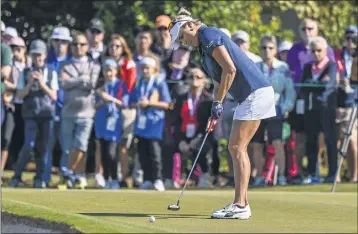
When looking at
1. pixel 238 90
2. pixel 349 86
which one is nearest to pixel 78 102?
pixel 349 86

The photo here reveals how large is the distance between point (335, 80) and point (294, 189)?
187cm

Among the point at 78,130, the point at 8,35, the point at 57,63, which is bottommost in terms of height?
the point at 78,130

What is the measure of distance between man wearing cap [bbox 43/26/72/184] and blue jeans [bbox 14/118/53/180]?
10 cm

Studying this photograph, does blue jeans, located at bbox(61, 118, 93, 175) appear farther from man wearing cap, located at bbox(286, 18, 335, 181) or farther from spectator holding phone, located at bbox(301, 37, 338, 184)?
spectator holding phone, located at bbox(301, 37, 338, 184)

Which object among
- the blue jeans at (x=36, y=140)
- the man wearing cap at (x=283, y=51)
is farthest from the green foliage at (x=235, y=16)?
the blue jeans at (x=36, y=140)

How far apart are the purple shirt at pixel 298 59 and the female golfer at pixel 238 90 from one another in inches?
281

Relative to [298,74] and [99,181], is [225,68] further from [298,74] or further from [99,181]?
[298,74]

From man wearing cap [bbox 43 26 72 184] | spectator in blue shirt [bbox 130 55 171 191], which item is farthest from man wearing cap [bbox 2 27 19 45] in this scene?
spectator in blue shirt [bbox 130 55 171 191]

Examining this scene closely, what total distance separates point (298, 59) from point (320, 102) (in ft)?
2.75

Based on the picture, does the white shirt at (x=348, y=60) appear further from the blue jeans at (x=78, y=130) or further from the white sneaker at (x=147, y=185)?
the blue jeans at (x=78, y=130)

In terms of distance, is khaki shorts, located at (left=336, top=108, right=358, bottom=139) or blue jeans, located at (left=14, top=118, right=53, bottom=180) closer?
blue jeans, located at (left=14, top=118, right=53, bottom=180)

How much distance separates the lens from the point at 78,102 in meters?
16.9

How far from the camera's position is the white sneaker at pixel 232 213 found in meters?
10.5

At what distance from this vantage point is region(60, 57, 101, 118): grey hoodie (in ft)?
55.4
